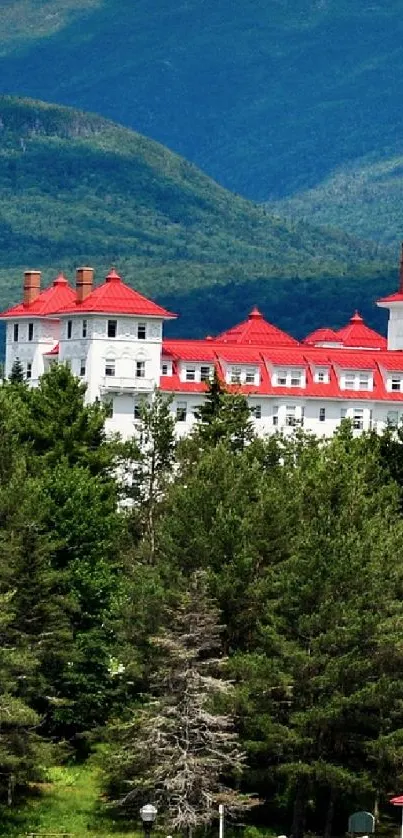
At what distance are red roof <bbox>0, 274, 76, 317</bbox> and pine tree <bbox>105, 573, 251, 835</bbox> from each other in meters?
67.5

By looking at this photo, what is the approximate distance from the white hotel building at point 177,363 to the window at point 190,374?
0.06 metres

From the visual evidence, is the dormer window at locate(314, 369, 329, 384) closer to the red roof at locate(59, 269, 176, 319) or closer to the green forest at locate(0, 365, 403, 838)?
the red roof at locate(59, 269, 176, 319)

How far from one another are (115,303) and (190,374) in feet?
21.2

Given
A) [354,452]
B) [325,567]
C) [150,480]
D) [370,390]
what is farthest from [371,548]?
[370,390]

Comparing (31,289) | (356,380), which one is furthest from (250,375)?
(31,289)

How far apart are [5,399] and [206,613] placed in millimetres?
31043

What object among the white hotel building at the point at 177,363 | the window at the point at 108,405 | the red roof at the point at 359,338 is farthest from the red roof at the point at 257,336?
the window at the point at 108,405

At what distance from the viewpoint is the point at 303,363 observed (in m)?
150

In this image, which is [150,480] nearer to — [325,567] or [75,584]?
[75,584]

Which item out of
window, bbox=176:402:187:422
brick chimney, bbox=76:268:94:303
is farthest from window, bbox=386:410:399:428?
brick chimney, bbox=76:268:94:303

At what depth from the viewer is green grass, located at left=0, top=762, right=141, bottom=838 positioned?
3381 inches

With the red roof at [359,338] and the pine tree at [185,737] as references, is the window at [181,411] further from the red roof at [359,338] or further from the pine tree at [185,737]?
the pine tree at [185,737]

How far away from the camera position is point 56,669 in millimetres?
92500

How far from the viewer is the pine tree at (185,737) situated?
274ft
